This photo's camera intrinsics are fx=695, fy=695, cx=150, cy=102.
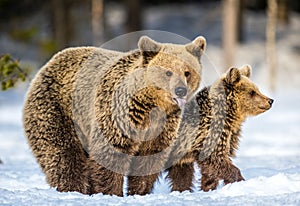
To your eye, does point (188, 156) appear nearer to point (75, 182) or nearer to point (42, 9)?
point (75, 182)

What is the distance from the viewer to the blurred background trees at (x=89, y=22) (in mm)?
25219

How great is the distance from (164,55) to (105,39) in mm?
23715

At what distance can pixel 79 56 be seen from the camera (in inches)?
288

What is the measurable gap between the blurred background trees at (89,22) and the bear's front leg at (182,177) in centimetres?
1668

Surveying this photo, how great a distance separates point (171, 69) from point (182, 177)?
4.51 feet

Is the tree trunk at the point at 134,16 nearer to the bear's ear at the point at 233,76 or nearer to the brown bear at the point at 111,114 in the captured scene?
the bear's ear at the point at 233,76

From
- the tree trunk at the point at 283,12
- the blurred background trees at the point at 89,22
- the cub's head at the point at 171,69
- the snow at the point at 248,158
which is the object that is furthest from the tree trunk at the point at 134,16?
the cub's head at the point at 171,69

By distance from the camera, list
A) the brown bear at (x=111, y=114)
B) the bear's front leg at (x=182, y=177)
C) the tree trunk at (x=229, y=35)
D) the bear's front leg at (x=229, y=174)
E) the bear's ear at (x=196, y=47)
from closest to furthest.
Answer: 1. the brown bear at (x=111, y=114)
2. the bear's ear at (x=196, y=47)
3. the bear's front leg at (x=229, y=174)
4. the bear's front leg at (x=182, y=177)
5. the tree trunk at (x=229, y=35)

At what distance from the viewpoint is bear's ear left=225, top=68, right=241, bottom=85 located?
7.52 m

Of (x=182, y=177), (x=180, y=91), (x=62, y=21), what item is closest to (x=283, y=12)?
(x=62, y=21)

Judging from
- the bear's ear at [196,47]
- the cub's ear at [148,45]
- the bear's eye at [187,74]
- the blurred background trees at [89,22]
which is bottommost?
the blurred background trees at [89,22]

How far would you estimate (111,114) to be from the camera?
21.9 feet

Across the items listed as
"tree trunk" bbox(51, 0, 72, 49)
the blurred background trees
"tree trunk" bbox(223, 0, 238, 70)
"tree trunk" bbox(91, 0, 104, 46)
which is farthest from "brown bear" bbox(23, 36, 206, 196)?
"tree trunk" bbox(51, 0, 72, 49)

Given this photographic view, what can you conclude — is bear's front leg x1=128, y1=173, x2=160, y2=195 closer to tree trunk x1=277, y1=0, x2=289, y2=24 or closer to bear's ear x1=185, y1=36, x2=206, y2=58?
bear's ear x1=185, y1=36, x2=206, y2=58
